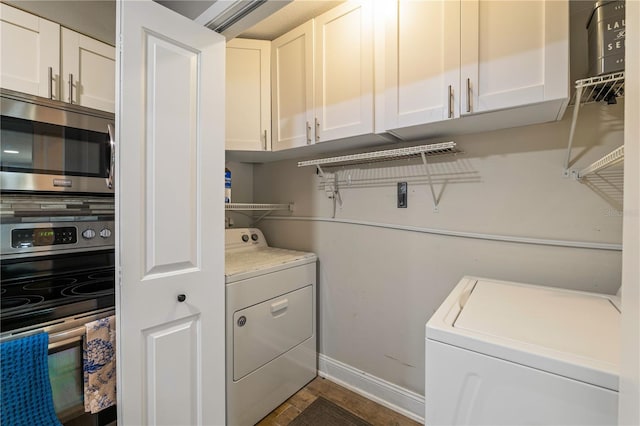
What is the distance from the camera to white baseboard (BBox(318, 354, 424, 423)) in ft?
5.30

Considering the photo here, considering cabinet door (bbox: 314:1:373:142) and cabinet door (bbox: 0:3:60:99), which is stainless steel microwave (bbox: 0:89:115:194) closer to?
cabinet door (bbox: 0:3:60:99)

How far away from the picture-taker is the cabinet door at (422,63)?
1.18 metres

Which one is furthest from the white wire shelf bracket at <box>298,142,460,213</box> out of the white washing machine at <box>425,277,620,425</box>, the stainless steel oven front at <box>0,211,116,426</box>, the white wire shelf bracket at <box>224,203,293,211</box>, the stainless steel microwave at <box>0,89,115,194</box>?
the stainless steel oven front at <box>0,211,116,426</box>

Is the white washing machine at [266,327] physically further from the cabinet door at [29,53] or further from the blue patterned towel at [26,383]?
the cabinet door at [29,53]

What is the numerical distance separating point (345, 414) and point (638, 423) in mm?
1618

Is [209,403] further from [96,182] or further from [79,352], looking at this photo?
[96,182]

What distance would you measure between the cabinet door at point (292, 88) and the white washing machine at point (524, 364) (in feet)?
4.38

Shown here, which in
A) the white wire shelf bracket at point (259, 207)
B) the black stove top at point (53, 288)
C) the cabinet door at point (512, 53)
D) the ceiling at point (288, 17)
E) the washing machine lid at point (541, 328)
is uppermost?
the ceiling at point (288, 17)

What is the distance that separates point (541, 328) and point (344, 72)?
1.49m

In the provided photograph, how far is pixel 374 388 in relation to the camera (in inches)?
70.2

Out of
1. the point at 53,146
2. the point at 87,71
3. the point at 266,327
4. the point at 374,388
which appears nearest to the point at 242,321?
the point at 266,327

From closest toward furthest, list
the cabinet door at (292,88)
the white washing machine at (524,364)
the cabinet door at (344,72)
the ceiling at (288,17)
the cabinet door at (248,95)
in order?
1. the white washing machine at (524,364)
2. the cabinet door at (344,72)
3. the ceiling at (288,17)
4. the cabinet door at (292,88)
5. the cabinet door at (248,95)

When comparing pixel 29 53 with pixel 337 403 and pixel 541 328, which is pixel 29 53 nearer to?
pixel 541 328

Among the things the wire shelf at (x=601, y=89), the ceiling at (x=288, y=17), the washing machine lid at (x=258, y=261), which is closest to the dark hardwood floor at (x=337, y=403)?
the washing machine lid at (x=258, y=261)
